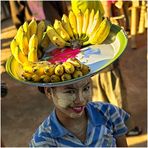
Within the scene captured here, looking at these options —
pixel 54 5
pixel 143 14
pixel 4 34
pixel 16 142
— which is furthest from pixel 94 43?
pixel 4 34

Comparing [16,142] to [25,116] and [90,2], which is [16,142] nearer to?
[25,116]

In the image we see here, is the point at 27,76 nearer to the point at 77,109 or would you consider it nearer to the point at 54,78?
the point at 54,78

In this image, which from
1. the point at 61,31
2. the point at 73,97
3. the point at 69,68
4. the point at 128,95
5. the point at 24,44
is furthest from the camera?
the point at 128,95

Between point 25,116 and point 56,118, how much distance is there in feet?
7.83

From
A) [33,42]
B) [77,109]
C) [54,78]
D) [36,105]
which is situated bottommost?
[36,105]

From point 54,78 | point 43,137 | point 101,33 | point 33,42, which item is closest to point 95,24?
point 101,33

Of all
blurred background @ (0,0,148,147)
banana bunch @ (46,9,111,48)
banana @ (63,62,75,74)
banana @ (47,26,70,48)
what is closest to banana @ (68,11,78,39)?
banana bunch @ (46,9,111,48)

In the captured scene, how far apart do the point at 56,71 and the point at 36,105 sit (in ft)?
9.32

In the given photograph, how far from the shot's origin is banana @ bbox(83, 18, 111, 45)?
1.93 metres

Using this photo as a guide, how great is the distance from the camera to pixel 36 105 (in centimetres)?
448

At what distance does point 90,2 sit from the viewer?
263cm

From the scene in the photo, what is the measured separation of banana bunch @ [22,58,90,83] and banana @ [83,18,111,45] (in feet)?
0.85

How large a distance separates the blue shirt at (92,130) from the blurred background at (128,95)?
169cm

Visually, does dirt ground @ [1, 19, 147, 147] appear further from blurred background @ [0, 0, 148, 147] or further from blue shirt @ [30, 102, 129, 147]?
blue shirt @ [30, 102, 129, 147]
